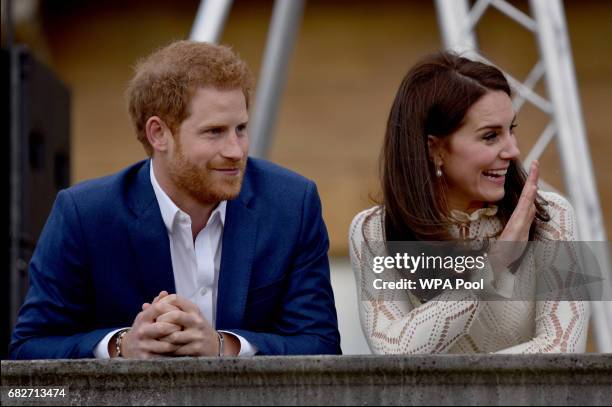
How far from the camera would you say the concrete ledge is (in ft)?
6.19

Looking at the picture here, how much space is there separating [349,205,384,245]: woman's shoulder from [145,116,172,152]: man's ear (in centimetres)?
47

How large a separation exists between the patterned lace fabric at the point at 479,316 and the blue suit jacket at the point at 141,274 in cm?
12

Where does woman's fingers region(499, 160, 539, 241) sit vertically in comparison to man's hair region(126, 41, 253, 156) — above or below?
below

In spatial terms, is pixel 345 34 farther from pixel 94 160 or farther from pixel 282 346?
pixel 282 346

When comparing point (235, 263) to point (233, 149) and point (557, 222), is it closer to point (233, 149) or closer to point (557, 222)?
point (233, 149)

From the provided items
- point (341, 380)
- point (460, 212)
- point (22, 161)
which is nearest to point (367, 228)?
point (460, 212)

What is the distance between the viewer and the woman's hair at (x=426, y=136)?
2752mm

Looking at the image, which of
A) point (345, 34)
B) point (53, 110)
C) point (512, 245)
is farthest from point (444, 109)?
point (345, 34)

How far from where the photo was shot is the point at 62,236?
269 centimetres

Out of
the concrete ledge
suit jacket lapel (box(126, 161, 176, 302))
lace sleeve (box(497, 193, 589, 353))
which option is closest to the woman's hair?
lace sleeve (box(497, 193, 589, 353))

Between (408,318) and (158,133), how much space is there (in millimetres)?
716

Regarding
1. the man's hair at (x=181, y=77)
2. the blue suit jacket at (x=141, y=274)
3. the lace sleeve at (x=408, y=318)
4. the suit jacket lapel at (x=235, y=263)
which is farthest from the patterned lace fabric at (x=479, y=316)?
the man's hair at (x=181, y=77)

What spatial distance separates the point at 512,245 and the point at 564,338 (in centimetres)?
22

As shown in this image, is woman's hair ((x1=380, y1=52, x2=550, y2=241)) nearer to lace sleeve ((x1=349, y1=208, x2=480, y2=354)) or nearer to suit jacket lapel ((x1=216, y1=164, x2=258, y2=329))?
lace sleeve ((x1=349, y1=208, x2=480, y2=354))
